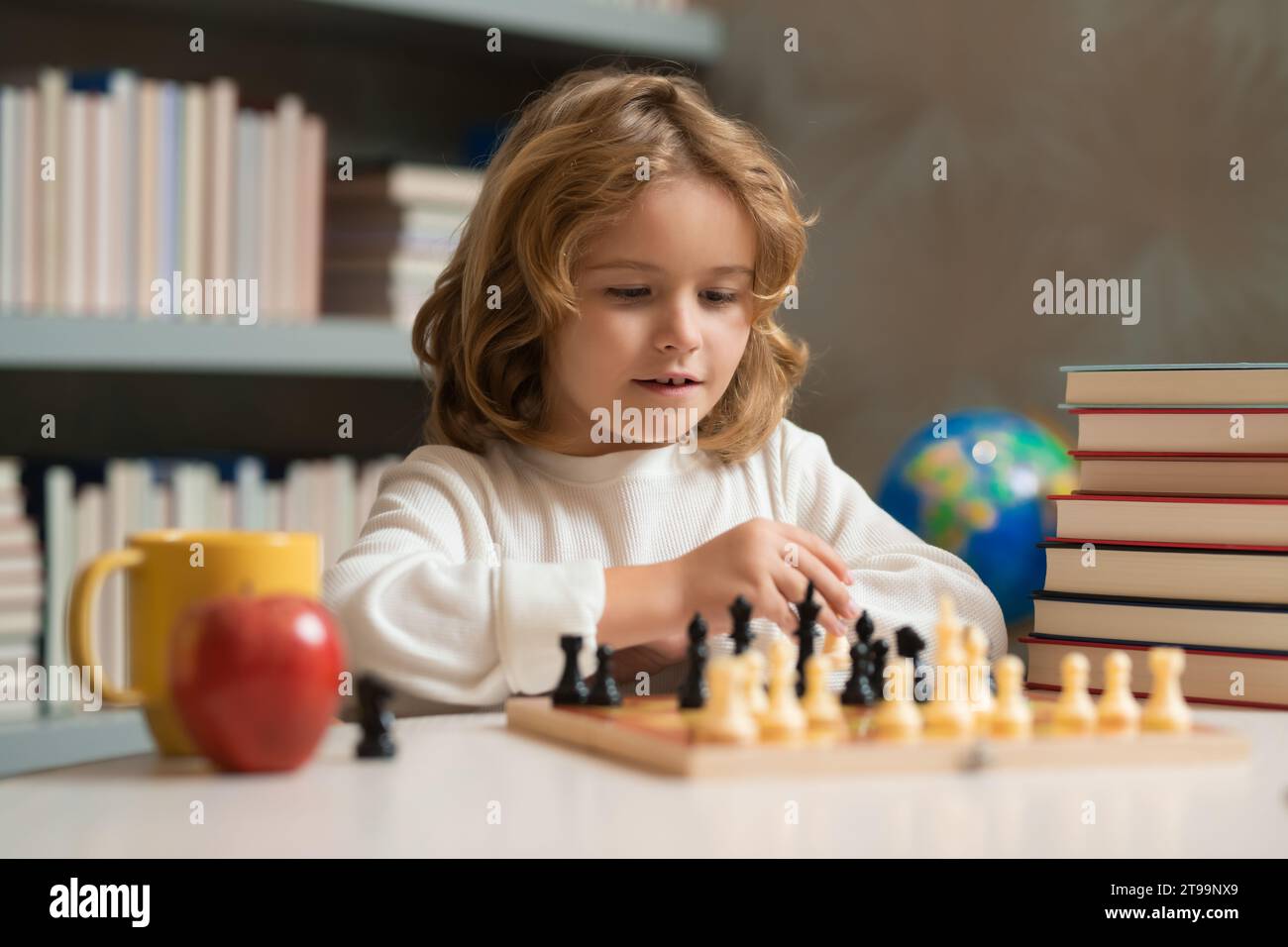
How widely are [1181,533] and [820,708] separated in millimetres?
437

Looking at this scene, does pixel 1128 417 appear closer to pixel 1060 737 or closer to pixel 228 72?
pixel 1060 737

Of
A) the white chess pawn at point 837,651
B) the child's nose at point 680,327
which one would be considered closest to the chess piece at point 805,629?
the white chess pawn at point 837,651

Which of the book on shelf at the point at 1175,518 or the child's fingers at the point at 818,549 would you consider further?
the child's fingers at the point at 818,549

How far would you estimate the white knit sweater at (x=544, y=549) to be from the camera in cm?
118

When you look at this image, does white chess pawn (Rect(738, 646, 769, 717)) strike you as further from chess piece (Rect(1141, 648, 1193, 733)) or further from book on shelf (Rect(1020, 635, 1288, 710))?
book on shelf (Rect(1020, 635, 1288, 710))

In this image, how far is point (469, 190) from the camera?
2.56 metres

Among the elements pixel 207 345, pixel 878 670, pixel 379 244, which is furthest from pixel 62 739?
pixel 878 670

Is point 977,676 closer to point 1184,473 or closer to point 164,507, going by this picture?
point 1184,473

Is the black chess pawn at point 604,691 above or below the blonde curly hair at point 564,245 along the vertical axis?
below

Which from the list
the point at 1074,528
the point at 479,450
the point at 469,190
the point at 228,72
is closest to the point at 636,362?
the point at 479,450

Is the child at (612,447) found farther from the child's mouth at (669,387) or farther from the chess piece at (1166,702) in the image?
the chess piece at (1166,702)

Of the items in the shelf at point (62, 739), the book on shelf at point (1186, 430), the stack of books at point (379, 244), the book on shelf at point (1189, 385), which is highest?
the stack of books at point (379, 244)

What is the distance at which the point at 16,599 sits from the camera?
210 cm

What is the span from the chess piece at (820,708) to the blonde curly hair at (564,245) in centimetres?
64
